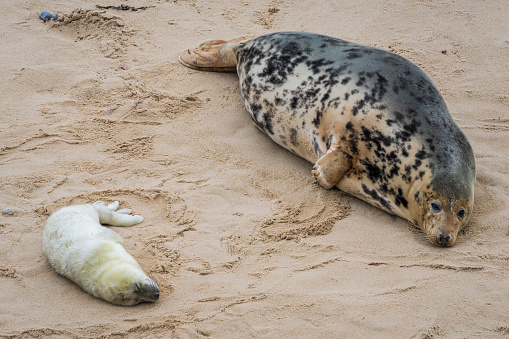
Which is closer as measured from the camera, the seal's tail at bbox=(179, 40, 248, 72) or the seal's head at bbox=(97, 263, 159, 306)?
the seal's head at bbox=(97, 263, 159, 306)

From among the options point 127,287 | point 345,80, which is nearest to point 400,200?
point 345,80

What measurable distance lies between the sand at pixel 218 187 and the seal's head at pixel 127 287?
6cm

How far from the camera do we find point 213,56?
16.5 ft

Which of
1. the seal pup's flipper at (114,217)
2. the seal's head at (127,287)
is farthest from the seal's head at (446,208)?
the seal pup's flipper at (114,217)

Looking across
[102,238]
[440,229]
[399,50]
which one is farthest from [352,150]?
[399,50]

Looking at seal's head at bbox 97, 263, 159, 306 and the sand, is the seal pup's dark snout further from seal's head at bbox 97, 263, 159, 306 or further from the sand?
seal's head at bbox 97, 263, 159, 306

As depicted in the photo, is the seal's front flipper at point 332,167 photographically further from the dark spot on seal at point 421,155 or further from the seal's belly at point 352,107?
the dark spot on seal at point 421,155

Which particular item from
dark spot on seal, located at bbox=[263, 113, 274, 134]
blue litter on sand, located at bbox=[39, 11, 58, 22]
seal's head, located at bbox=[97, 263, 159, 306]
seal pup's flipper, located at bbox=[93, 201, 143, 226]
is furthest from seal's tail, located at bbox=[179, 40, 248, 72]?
seal's head, located at bbox=[97, 263, 159, 306]

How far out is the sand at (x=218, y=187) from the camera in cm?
267

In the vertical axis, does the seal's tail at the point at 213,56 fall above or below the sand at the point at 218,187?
above

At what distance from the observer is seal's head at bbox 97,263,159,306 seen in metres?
2.67

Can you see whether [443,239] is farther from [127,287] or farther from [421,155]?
[127,287]

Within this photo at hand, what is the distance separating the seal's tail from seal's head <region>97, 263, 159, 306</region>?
2658 millimetres

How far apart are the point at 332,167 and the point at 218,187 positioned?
0.78 meters
